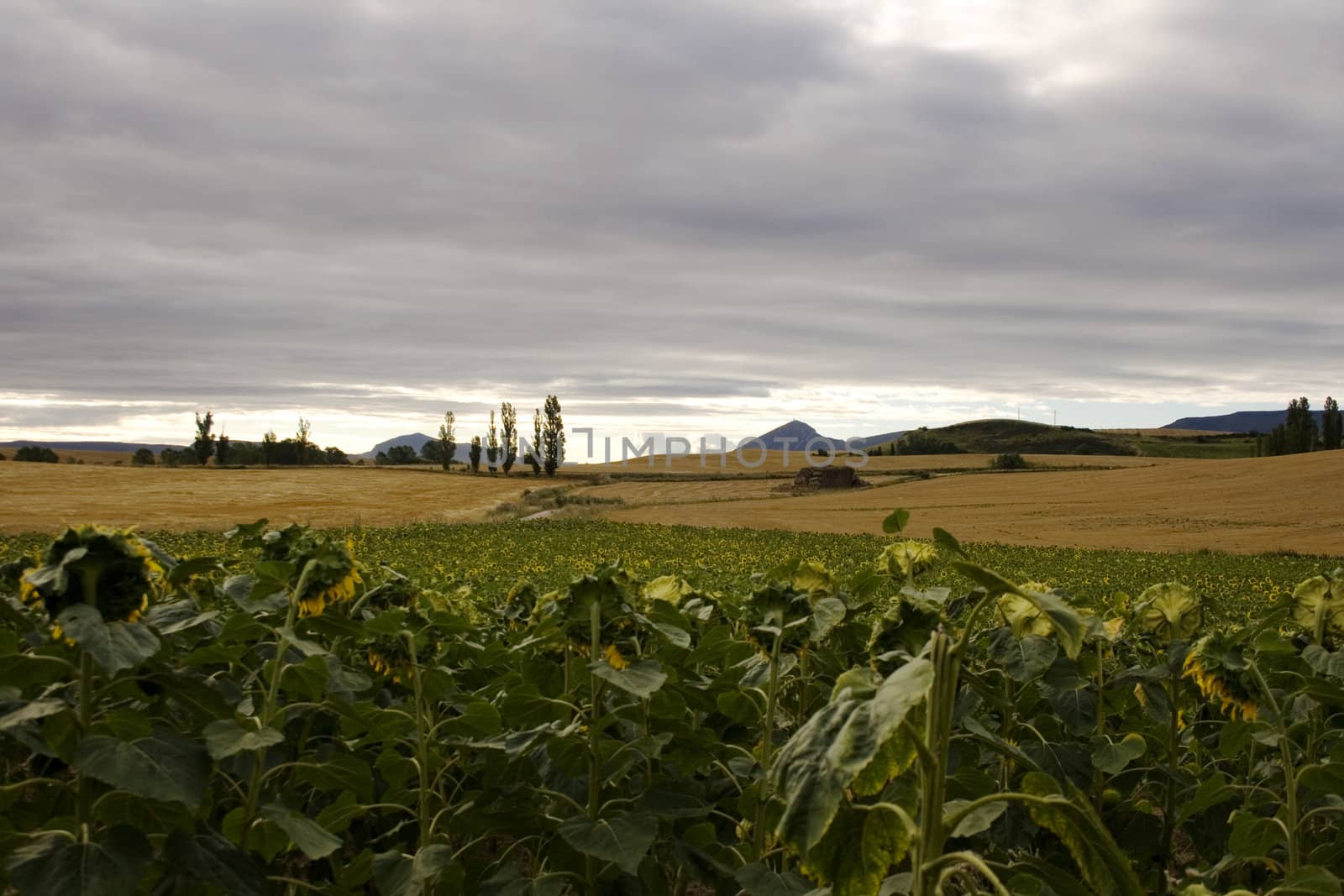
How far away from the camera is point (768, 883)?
6.63 feet

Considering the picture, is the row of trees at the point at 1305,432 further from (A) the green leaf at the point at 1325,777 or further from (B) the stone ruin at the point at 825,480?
(A) the green leaf at the point at 1325,777

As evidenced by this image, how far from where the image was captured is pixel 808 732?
3.84ft

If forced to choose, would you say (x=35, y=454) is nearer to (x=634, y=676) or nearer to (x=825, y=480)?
(x=825, y=480)

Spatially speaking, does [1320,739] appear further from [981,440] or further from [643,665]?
[981,440]

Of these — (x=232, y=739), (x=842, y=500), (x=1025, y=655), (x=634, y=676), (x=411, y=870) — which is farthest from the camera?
(x=842, y=500)

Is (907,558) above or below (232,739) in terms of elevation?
above

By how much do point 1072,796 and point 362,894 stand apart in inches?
82.4

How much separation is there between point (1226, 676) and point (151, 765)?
2.74 metres

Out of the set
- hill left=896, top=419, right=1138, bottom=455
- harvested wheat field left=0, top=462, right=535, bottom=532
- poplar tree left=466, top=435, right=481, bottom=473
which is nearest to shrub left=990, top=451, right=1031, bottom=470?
hill left=896, top=419, right=1138, bottom=455

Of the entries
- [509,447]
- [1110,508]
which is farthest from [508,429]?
[1110,508]

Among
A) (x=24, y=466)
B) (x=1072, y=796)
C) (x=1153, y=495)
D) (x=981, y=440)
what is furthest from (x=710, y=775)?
(x=981, y=440)

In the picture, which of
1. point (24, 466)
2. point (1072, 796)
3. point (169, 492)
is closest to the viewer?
point (1072, 796)

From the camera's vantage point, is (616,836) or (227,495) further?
(227,495)

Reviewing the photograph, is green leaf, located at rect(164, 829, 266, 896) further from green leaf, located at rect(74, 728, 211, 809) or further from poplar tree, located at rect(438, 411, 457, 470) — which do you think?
poplar tree, located at rect(438, 411, 457, 470)
